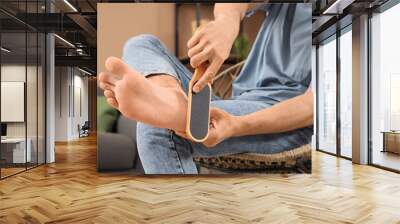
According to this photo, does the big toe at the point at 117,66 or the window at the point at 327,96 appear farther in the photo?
the window at the point at 327,96

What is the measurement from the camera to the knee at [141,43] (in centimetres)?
575

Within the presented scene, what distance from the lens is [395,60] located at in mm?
6754

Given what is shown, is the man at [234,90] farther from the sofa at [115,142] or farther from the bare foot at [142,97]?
the sofa at [115,142]

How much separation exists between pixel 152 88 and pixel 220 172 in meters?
1.55

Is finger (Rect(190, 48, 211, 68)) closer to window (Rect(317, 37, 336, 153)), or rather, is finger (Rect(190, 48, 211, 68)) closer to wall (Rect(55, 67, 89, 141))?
window (Rect(317, 37, 336, 153))

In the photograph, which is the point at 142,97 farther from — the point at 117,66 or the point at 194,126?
the point at 194,126

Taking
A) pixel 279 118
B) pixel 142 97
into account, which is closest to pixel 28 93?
pixel 142 97

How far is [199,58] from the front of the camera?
222 inches

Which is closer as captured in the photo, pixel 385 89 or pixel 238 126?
pixel 238 126

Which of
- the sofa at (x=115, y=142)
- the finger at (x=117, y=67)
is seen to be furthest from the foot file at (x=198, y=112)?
the finger at (x=117, y=67)

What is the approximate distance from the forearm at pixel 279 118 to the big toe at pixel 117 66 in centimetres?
165

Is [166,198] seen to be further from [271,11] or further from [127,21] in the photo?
[271,11]

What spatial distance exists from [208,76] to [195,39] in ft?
1.87

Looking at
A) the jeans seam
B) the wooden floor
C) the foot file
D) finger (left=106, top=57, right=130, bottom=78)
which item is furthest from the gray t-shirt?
finger (left=106, top=57, right=130, bottom=78)
